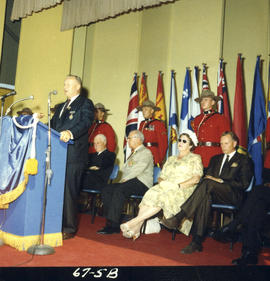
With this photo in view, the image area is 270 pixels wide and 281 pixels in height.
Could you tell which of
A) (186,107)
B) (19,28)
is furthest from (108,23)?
(186,107)

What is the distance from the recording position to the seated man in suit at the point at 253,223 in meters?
2.93

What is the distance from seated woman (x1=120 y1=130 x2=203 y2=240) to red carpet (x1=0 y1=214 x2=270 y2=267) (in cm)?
17

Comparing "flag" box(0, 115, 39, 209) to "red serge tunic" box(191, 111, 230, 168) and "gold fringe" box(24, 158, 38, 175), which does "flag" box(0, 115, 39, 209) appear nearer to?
"gold fringe" box(24, 158, 38, 175)

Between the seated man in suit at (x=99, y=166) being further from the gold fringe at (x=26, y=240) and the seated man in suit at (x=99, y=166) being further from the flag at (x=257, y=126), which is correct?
the flag at (x=257, y=126)

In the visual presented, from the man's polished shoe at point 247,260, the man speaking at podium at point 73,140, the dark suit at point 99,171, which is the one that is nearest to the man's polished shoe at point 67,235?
the man speaking at podium at point 73,140

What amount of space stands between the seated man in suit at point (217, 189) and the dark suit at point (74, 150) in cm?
99

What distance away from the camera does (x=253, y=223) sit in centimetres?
302

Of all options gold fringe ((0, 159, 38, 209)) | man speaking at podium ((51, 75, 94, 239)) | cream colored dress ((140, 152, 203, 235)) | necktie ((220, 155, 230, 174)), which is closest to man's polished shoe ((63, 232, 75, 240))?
man speaking at podium ((51, 75, 94, 239))

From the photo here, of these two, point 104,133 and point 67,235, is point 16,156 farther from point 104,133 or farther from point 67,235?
point 104,133

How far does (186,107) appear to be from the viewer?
571 cm

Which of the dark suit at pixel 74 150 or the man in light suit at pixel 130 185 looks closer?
the dark suit at pixel 74 150

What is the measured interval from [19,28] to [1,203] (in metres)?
5.33

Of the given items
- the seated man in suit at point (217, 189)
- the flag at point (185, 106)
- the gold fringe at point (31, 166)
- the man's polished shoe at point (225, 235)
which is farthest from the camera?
the flag at point (185, 106)

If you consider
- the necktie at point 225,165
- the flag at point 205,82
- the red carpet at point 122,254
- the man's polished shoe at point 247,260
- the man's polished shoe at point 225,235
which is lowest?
the red carpet at point 122,254
